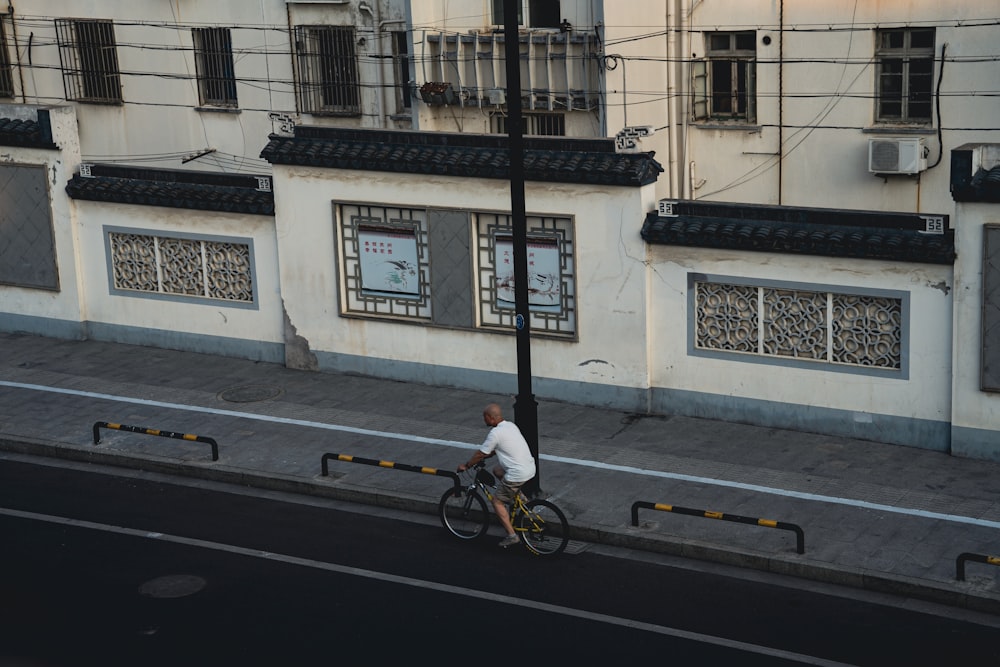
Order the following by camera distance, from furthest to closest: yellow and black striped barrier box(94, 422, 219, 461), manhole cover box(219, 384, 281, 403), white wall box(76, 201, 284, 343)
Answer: white wall box(76, 201, 284, 343)
manhole cover box(219, 384, 281, 403)
yellow and black striped barrier box(94, 422, 219, 461)

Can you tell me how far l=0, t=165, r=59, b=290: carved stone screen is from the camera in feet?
82.2

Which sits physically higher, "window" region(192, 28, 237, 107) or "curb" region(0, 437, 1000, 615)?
"window" region(192, 28, 237, 107)

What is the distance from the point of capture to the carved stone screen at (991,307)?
57.2 feet

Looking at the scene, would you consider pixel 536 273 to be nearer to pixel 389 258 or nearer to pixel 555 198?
pixel 555 198

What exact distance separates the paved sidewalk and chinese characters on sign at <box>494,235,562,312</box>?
1.45 metres

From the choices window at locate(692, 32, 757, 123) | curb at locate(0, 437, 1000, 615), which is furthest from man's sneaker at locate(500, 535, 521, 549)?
window at locate(692, 32, 757, 123)

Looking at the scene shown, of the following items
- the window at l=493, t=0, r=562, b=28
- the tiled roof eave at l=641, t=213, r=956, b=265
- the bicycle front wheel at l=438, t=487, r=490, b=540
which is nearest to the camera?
the bicycle front wheel at l=438, t=487, r=490, b=540

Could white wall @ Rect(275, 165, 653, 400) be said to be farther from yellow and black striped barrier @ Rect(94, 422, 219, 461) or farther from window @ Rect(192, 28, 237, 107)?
window @ Rect(192, 28, 237, 107)

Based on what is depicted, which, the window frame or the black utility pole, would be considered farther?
the window frame

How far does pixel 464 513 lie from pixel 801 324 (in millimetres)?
5372

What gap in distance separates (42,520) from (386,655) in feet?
19.5

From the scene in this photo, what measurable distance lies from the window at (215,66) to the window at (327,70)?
1.86 meters

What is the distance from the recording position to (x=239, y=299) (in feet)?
77.7

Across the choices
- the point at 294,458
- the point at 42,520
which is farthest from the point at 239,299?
the point at 42,520
